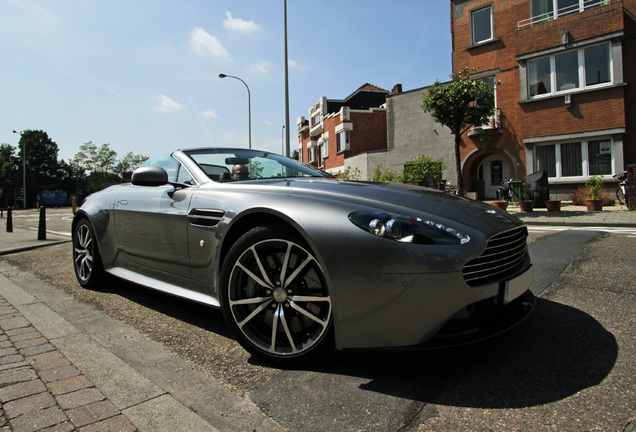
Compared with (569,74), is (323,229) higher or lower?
lower

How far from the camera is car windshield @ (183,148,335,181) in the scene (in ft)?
10.3

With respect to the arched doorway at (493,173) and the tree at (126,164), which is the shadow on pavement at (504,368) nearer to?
the arched doorway at (493,173)

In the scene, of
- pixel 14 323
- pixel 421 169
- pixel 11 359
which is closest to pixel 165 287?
pixel 11 359

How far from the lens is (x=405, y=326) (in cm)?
184

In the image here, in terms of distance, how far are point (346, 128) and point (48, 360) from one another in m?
28.3

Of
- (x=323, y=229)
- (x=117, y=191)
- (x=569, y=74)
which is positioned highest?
(x=569, y=74)

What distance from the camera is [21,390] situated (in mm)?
1988

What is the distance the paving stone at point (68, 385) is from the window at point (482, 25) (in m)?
22.3

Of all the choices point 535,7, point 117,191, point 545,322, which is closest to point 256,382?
point 545,322

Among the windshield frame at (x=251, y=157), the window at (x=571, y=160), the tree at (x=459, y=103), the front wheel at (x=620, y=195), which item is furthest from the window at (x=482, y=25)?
the windshield frame at (x=251, y=157)

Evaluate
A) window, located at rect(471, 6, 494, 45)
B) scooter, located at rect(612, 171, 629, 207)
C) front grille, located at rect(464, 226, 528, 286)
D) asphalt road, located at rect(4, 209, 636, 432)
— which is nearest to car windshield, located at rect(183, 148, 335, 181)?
asphalt road, located at rect(4, 209, 636, 432)

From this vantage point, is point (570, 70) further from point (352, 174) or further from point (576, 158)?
point (352, 174)

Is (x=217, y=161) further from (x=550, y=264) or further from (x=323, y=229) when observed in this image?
(x=550, y=264)

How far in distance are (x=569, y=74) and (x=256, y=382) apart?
65.0 feet
